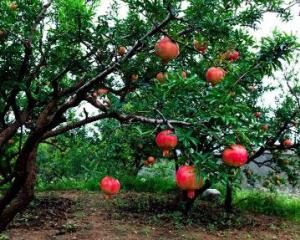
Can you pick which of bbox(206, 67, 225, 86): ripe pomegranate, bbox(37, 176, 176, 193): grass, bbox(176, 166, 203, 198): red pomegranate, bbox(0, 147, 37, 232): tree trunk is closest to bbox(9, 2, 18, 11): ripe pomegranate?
bbox(0, 147, 37, 232): tree trunk

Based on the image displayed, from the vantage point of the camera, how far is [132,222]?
28.8 ft

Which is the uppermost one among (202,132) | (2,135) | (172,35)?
(172,35)

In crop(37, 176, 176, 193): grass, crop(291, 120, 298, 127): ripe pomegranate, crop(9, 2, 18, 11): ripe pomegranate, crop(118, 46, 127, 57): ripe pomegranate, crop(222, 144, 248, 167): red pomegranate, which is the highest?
crop(9, 2, 18, 11): ripe pomegranate

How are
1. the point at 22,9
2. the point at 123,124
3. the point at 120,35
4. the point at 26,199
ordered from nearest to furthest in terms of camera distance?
1. the point at 123,124
2. the point at 120,35
3. the point at 22,9
4. the point at 26,199

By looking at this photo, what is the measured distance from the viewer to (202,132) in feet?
9.68

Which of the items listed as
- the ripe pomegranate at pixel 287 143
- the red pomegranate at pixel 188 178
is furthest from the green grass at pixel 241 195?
the red pomegranate at pixel 188 178

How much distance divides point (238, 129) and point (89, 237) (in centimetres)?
534

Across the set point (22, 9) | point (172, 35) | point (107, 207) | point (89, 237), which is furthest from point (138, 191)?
point (172, 35)

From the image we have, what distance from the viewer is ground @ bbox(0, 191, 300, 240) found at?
797 centimetres

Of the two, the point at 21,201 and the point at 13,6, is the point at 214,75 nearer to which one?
the point at 13,6

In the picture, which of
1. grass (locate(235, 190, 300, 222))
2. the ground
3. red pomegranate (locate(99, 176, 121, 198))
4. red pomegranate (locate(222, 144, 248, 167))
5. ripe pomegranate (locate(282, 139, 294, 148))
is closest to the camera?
red pomegranate (locate(222, 144, 248, 167))

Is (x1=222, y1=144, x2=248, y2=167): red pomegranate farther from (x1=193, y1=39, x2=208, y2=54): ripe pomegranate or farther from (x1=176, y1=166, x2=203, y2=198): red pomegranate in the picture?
(x1=193, y1=39, x2=208, y2=54): ripe pomegranate

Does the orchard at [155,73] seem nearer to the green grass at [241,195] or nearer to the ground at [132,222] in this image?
the ground at [132,222]

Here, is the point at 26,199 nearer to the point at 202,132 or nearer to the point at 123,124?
the point at 123,124
